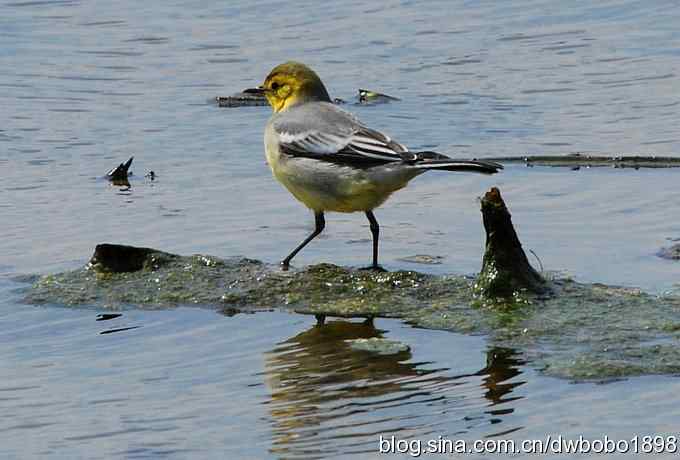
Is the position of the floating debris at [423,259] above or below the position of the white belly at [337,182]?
below

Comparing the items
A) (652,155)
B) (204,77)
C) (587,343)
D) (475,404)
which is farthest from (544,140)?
(475,404)

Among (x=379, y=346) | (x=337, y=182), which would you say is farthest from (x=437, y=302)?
(x=337, y=182)

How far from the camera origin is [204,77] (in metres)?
14.0

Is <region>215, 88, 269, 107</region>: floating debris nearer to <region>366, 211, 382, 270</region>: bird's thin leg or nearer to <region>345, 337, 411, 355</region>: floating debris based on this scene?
<region>366, 211, 382, 270</region>: bird's thin leg

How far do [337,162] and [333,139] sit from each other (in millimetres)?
159

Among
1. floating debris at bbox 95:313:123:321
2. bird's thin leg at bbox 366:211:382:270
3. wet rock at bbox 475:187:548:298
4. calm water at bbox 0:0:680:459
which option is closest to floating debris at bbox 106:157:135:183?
calm water at bbox 0:0:680:459

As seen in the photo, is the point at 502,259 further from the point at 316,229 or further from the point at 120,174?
the point at 120,174

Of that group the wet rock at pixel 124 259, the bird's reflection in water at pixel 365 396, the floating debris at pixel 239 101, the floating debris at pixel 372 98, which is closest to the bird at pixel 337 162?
the wet rock at pixel 124 259

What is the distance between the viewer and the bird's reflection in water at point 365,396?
557 centimetres

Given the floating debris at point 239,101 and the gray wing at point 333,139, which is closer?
the gray wing at point 333,139

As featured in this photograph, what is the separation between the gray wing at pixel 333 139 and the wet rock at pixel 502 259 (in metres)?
0.83

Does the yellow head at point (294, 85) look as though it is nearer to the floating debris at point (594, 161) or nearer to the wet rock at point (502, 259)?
the floating debris at point (594, 161)

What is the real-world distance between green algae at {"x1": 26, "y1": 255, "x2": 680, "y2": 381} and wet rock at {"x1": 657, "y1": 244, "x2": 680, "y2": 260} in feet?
2.43

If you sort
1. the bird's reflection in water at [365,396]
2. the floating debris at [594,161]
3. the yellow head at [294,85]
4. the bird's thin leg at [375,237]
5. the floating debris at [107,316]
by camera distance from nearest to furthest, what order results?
the bird's reflection in water at [365,396]
the floating debris at [107,316]
the bird's thin leg at [375,237]
the yellow head at [294,85]
the floating debris at [594,161]
